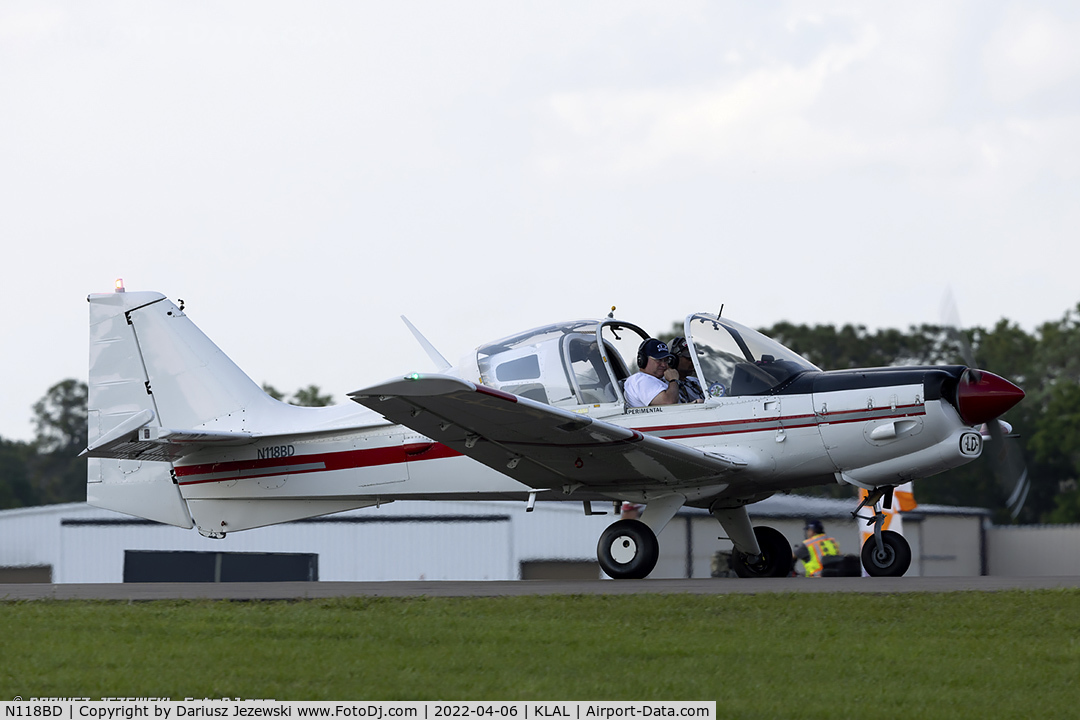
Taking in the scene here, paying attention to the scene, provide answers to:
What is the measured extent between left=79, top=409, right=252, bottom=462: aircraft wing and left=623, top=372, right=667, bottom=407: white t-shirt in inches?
168

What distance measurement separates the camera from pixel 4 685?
18.2ft

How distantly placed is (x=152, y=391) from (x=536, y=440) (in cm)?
530

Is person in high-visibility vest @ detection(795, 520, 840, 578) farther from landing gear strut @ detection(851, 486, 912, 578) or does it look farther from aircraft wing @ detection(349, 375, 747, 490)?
aircraft wing @ detection(349, 375, 747, 490)

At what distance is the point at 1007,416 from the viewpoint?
5119 cm

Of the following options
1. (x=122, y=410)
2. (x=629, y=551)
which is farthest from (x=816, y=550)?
(x=122, y=410)

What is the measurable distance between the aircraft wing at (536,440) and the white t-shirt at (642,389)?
81cm

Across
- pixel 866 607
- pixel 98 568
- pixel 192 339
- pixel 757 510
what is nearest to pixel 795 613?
pixel 866 607

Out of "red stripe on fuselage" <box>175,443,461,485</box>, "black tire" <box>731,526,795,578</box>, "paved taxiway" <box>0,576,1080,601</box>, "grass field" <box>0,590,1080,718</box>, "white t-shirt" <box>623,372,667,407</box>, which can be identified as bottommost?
"grass field" <box>0,590,1080,718</box>

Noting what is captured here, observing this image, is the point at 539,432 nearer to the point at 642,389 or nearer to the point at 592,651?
the point at 642,389

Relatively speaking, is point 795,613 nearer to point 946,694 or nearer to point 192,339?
point 946,694

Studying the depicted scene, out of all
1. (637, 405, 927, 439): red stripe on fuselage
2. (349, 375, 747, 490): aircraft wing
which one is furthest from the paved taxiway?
(637, 405, 927, 439): red stripe on fuselage

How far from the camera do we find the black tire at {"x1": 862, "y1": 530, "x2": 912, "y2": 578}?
Result: 11.8 metres

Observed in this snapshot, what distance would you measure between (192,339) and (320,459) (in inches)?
98.9

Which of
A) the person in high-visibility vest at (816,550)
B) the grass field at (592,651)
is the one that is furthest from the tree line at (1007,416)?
the grass field at (592,651)
